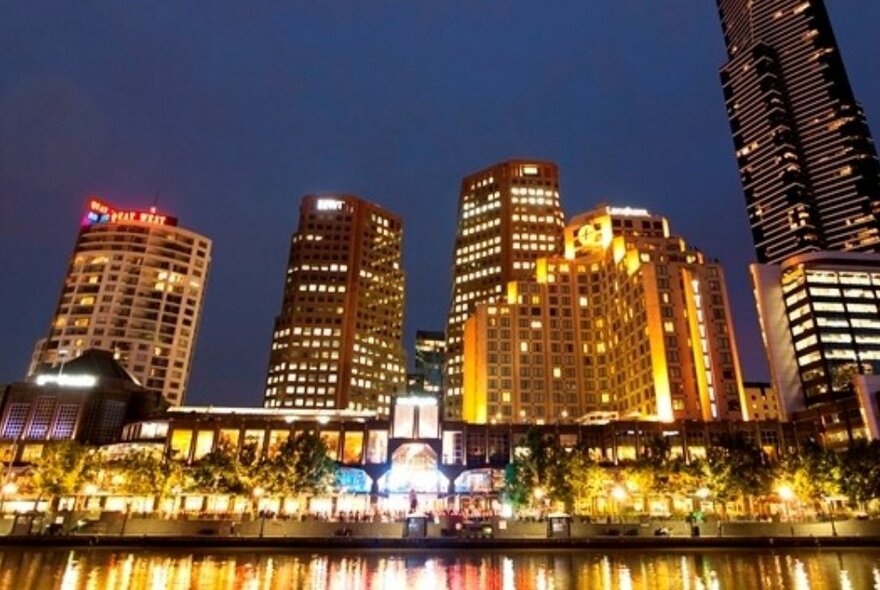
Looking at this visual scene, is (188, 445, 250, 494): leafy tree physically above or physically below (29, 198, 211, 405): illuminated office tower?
below

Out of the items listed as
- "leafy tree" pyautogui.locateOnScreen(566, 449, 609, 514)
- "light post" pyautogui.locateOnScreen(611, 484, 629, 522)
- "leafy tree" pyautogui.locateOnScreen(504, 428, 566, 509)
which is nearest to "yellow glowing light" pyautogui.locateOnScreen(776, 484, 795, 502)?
"light post" pyautogui.locateOnScreen(611, 484, 629, 522)

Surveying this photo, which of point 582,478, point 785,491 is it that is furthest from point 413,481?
point 785,491

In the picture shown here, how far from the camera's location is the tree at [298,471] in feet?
261

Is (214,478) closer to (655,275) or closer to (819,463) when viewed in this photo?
(819,463)

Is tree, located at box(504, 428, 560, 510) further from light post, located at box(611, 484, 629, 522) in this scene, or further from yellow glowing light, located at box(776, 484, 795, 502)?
yellow glowing light, located at box(776, 484, 795, 502)

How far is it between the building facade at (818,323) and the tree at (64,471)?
156 meters

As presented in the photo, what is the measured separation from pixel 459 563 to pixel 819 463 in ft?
192

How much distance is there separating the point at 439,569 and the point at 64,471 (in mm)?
63889

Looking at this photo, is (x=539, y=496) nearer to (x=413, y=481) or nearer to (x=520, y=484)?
(x=520, y=484)

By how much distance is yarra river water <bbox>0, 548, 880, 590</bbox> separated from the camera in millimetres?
34094

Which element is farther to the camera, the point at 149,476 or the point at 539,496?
the point at 539,496

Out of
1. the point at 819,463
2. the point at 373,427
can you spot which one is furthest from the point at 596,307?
the point at 819,463

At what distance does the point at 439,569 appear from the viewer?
42.0 metres

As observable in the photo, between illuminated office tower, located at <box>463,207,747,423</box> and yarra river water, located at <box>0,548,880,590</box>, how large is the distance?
82356 millimetres
